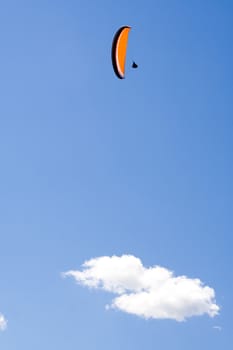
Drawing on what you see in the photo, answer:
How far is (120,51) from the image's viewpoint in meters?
34.0

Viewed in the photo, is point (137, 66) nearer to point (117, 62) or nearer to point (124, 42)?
point (117, 62)

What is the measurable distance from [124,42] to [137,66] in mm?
4343

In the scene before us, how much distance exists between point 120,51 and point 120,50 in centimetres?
7

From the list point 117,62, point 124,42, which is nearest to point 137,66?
point 117,62

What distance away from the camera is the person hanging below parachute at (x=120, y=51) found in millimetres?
32719

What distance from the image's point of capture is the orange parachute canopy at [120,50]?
32.8m

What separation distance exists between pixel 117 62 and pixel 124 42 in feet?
8.78

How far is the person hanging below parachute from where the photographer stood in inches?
1288

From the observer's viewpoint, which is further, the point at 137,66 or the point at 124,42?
the point at 124,42

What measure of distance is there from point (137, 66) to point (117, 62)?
2.22m

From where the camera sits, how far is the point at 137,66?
3142 cm

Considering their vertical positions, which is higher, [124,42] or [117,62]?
[124,42]

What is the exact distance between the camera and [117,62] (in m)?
33.0

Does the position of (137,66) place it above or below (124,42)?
below
